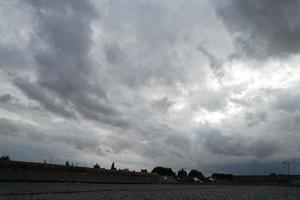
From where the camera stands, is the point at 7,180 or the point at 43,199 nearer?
the point at 43,199

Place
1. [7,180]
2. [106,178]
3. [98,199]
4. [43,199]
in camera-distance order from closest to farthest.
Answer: [43,199]
[98,199]
[7,180]
[106,178]

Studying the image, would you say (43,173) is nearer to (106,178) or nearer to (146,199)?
(106,178)


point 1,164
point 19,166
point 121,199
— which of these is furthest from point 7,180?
point 121,199

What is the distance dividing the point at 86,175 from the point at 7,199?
415 ft

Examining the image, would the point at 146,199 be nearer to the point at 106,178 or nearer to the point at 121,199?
the point at 121,199

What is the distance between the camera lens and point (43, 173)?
142375 mm

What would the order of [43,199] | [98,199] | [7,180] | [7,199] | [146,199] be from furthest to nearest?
[7,180] < [146,199] < [98,199] < [43,199] < [7,199]

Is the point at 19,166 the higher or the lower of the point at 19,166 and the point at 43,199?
the higher

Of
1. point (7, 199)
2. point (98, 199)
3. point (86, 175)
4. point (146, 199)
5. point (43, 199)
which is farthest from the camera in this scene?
point (86, 175)

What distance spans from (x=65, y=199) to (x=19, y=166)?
8658 centimetres

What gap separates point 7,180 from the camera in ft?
387

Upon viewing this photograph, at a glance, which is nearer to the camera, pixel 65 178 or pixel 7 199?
pixel 7 199

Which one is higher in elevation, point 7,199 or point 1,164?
point 1,164

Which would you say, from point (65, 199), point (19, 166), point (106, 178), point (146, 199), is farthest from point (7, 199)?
point (106, 178)
